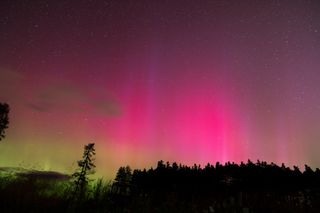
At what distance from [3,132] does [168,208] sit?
57.5 m

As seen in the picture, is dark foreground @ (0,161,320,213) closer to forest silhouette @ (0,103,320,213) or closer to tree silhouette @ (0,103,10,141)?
forest silhouette @ (0,103,320,213)

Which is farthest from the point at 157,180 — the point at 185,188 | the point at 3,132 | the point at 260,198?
the point at 3,132

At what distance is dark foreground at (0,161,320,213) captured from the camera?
298ft

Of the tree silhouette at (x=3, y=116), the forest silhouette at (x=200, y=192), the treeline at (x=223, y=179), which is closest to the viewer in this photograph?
Answer: the tree silhouette at (x=3, y=116)

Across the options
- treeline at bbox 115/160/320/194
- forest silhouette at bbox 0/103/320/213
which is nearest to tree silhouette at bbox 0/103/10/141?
forest silhouette at bbox 0/103/320/213

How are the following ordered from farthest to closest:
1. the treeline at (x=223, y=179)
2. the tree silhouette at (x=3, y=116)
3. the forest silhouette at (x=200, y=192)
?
the treeline at (x=223, y=179) → the forest silhouette at (x=200, y=192) → the tree silhouette at (x=3, y=116)

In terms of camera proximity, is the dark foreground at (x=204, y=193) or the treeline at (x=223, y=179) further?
the treeline at (x=223, y=179)

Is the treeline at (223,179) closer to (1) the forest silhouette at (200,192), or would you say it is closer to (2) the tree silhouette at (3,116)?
(1) the forest silhouette at (200,192)

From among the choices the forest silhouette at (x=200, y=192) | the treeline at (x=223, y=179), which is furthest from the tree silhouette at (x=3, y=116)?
the treeline at (x=223, y=179)

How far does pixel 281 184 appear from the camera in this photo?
347 feet

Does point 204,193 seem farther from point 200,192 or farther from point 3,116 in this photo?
point 3,116

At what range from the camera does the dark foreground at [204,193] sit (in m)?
90.9

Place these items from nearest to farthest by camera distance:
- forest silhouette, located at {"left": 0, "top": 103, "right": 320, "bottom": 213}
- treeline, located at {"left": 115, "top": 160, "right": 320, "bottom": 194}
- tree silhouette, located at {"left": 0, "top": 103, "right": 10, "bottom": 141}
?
1. tree silhouette, located at {"left": 0, "top": 103, "right": 10, "bottom": 141}
2. forest silhouette, located at {"left": 0, "top": 103, "right": 320, "bottom": 213}
3. treeline, located at {"left": 115, "top": 160, "right": 320, "bottom": 194}

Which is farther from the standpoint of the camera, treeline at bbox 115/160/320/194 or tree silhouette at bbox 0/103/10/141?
treeline at bbox 115/160/320/194
